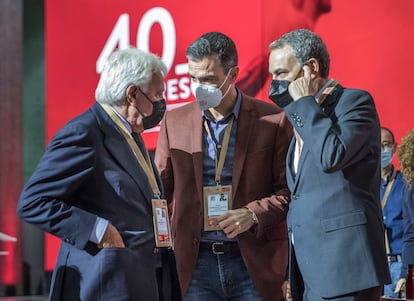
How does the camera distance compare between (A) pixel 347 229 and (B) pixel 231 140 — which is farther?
(B) pixel 231 140

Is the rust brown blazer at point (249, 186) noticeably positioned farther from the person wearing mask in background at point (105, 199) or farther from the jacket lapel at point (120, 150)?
the jacket lapel at point (120, 150)

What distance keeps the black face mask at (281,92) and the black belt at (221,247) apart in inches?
25.9

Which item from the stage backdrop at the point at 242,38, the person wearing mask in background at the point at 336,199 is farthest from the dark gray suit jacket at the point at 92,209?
the stage backdrop at the point at 242,38

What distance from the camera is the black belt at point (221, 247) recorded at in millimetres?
3139

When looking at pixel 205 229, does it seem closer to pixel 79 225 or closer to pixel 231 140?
pixel 231 140

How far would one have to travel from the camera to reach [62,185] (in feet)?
7.92

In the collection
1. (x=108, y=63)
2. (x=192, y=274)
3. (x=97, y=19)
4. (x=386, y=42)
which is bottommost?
(x=192, y=274)

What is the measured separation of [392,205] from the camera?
5.28 m

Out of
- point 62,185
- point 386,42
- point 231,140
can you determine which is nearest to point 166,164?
point 231,140

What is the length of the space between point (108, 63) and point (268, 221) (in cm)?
97

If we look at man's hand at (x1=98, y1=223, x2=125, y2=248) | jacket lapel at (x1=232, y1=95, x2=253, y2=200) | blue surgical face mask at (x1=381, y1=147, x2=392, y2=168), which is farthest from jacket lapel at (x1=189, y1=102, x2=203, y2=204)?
blue surgical face mask at (x1=381, y1=147, x2=392, y2=168)

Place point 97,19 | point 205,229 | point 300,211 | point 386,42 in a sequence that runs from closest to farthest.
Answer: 1. point 300,211
2. point 205,229
3. point 386,42
4. point 97,19

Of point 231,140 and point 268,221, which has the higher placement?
point 231,140

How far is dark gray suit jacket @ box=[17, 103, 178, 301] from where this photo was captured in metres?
2.42
